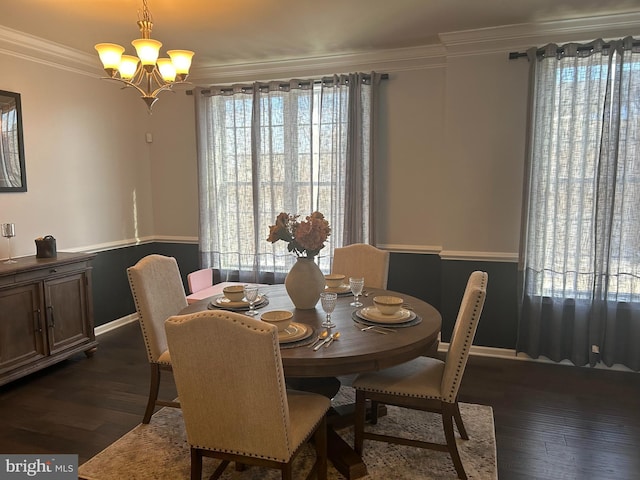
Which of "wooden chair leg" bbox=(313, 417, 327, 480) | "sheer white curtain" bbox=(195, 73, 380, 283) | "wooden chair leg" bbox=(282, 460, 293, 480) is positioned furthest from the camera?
"sheer white curtain" bbox=(195, 73, 380, 283)

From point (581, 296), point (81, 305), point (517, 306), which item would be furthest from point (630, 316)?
point (81, 305)

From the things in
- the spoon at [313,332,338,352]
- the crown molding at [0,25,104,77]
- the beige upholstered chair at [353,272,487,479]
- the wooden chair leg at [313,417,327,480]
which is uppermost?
the crown molding at [0,25,104,77]

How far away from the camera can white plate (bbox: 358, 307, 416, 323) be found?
2.33 metres

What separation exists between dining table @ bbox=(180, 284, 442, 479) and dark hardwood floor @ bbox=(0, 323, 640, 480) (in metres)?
0.84

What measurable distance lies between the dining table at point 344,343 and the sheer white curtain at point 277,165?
1.53 metres

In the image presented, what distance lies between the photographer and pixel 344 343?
2.08 m

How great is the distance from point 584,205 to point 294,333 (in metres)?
2.67

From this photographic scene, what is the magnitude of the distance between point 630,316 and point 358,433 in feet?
8.22

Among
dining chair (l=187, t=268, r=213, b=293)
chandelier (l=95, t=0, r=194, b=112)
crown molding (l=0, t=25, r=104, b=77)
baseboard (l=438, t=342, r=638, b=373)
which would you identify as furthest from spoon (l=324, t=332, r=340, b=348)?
crown molding (l=0, t=25, r=104, b=77)

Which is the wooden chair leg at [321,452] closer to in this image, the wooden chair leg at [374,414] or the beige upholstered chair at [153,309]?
the wooden chair leg at [374,414]

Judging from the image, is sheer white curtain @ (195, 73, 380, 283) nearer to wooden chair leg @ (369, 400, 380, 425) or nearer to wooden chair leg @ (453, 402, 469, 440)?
wooden chair leg @ (369, 400, 380, 425)

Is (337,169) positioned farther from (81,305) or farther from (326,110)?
(81,305)

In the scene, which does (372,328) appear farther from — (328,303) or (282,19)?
(282,19)

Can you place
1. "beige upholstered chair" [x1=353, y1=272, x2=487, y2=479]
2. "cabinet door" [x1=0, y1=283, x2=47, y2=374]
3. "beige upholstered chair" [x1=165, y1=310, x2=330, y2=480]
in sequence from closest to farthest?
"beige upholstered chair" [x1=165, y1=310, x2=330, y2=480] < "beige upholstered chair" [x1=353, y1=272, x2=487, y2=479] < "cabinet door" [x1=0, y1=283, x2=47, y2=374]
